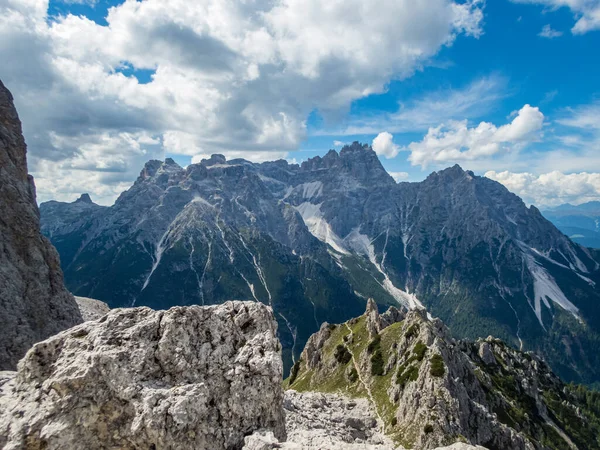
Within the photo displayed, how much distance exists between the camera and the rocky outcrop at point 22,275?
196 feet

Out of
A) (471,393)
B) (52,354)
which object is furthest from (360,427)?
(52,354)

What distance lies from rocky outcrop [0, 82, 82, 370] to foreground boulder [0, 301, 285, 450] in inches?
1753

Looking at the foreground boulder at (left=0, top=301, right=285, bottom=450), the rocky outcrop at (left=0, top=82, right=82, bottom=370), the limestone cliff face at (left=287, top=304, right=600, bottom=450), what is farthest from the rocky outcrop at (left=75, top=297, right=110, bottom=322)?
the foreground boulder at (left=0, top=301, right=285, bottom=450)

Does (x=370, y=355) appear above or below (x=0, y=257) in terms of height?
below

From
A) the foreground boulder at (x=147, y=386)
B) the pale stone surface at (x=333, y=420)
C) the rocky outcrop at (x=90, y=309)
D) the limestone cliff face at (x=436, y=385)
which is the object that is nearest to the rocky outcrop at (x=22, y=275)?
the rocky outcrop at (x=90, y=309)

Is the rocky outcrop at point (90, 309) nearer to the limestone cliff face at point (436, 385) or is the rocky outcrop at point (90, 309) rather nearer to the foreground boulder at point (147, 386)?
the limestone cliff face at point (436, 385)

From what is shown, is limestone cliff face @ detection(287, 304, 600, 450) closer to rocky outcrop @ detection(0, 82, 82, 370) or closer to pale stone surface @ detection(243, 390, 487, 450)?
pale stone surface @ detection(243, 390, 487, 450)

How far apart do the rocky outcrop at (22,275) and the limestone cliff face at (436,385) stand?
6113cm

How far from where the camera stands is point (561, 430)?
97.8 meters

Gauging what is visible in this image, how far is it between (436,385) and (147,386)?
180 ft

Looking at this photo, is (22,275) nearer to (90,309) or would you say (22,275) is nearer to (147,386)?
(90,309)

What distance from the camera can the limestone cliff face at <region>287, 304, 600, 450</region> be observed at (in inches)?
2348

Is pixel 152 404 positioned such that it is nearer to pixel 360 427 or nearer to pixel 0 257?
pixel 360 427

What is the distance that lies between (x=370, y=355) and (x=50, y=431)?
7778cm
